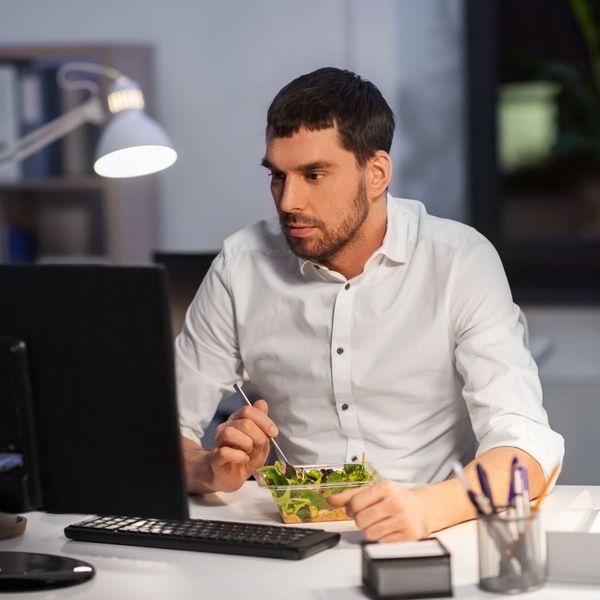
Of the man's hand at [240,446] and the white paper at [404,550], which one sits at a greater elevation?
the man's hand at [240,446]

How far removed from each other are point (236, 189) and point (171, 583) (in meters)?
2.93

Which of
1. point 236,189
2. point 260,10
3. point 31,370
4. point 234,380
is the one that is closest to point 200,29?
point 260,10

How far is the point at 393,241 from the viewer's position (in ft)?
6.86

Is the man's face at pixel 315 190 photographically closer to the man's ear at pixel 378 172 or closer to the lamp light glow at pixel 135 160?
the man's ear at pixel 378 172

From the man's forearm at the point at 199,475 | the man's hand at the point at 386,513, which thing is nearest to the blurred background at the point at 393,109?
the man's forearm at the point at 199,475

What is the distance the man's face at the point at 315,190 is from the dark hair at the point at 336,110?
0.05ft

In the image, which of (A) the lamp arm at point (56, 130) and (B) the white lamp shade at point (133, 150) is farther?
(A) the lamp arm at point (56, 130)

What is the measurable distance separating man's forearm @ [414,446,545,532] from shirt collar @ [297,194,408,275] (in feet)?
1.46

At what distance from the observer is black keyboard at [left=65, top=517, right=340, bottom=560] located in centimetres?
151

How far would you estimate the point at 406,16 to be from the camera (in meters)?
4.11

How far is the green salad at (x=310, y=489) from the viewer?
164cm

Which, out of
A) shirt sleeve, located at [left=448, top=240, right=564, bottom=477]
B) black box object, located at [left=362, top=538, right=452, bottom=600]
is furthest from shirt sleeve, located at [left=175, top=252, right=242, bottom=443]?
black box object, located at [left=362, top=538, right=452, bottom=600]

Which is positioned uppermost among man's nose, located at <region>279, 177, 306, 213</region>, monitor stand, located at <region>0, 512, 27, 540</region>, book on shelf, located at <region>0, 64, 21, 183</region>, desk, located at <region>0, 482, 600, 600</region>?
book on shelf, located at <region>0, 64, 21, 183</region>

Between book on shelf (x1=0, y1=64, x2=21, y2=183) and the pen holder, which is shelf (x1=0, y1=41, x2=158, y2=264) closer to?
book on shelf (x1=0, y1=64, x2=21, y2=183)
